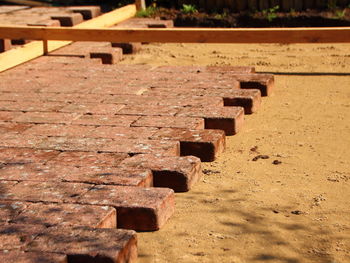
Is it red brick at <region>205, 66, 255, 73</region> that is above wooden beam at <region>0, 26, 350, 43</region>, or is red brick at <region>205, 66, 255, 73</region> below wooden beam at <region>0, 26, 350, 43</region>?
below

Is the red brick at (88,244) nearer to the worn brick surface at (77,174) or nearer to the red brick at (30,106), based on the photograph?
the worn brick surface at (77,174)

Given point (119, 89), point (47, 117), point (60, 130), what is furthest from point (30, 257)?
point (119, 89)

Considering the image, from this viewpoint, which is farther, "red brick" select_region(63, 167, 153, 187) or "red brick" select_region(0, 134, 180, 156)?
"red brick" select_region(0, 134, 180, 156)

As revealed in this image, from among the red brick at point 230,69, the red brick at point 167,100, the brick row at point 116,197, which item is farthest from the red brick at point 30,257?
the red brick at point 230,69

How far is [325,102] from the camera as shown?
6898 millimetres

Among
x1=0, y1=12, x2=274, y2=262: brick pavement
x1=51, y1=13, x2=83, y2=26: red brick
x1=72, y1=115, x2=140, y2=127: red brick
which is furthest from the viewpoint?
x1=51, y1=13, x2=83, y2=26: red brick

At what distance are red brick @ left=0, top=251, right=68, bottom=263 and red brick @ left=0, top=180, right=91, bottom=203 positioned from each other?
674 millimetres

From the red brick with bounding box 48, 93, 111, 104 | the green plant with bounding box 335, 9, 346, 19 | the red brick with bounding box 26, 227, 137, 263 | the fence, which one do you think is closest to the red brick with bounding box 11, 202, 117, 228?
the red brick with bounding box 26, 227, 137, 263

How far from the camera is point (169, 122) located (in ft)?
18.6

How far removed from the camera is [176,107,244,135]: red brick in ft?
19.0

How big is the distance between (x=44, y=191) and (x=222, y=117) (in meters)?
1.94

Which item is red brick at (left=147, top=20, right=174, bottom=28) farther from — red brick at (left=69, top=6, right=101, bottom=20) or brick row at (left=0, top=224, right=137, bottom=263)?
brick row at (left=0, top=224, right=137, bottom=263)

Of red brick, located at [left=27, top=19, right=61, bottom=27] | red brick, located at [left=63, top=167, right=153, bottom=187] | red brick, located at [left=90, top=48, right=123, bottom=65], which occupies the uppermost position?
red brick, located at [left=27, top=19, right=61, bottom=27]

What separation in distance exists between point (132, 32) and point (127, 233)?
493 centimetres
